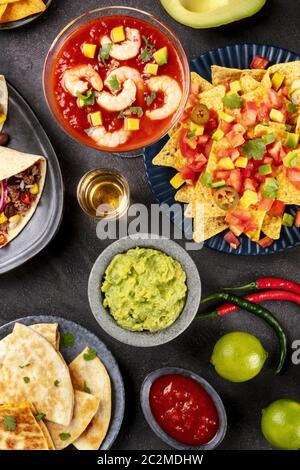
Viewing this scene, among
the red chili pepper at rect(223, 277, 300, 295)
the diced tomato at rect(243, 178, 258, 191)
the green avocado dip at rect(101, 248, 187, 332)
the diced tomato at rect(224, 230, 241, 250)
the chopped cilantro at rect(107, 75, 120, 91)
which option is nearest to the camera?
the chopped cilantro at rect(107, 75, 120, 91)

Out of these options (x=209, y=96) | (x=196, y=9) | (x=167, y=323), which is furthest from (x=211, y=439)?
(x=196, y=9)

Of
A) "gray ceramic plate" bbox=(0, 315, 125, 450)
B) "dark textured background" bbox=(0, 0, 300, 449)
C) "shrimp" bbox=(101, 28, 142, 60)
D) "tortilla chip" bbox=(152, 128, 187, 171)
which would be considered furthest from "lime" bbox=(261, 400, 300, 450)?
"shrimp" bbox=(101, 28, 142, 60)

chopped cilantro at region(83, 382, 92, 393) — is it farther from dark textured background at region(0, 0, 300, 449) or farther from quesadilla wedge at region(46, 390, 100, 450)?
dark textured background at region(0, 0, 300, 449)

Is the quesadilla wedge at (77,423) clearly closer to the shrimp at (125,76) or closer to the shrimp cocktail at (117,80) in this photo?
the shrimp cocktail at (117,80)

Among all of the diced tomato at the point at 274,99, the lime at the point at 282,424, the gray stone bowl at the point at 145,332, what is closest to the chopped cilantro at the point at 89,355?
the gray stone bowl at the point at 145,332

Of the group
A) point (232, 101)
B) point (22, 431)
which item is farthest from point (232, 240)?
point (22, 431)

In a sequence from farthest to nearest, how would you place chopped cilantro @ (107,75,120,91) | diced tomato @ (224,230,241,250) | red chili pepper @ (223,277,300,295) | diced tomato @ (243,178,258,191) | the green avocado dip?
red chili pepper @ (223,277,300,295) < diced tomato @ (224,230,241,250) < diced tomato @ (243,178,258,191) < the green avocado dip < chopped cilantro @ (107,75,120,91)

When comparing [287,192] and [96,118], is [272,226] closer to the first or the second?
[287,192]
